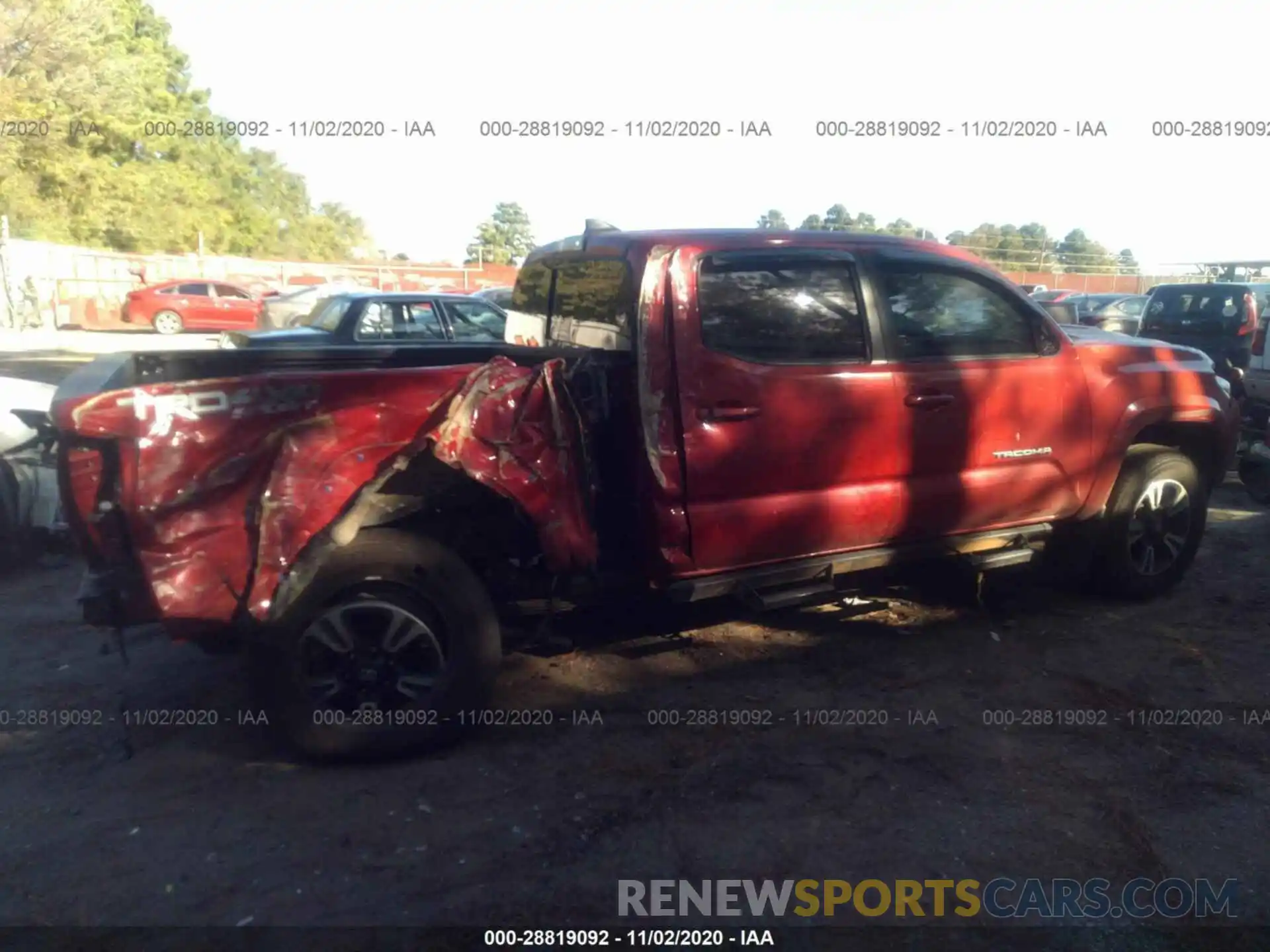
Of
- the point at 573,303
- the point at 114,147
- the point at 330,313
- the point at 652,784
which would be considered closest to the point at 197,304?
the point at 114,147

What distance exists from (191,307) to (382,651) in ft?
84.5

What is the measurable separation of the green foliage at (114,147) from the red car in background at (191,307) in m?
3.95

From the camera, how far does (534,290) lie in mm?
5574

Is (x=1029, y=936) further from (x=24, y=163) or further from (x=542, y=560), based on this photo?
(x=24, y=163)

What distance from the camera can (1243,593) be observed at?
5938 mm

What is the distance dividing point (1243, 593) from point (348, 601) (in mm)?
4979

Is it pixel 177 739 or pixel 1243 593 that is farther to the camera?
pixel 1243 593

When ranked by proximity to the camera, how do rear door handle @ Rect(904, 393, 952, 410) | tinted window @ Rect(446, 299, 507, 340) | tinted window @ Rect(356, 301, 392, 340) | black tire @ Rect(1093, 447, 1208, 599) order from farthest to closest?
tinted window @ Rect(446, 299, 507, 340)
tinted window @ Rect(356, 301, 392, 340)
black tire @ Rect(1093, 447, 1208, 599)
rear door handle @ Rect(904, 393, 952, 410)

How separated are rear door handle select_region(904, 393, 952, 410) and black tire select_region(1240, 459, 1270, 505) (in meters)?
4.21

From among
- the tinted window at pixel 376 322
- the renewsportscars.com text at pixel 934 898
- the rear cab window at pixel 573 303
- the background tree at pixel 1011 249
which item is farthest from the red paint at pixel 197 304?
the renewsportscars.com text at pixel 934 898

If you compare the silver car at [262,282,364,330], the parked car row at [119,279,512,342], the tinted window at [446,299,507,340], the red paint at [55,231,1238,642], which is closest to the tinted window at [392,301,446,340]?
the tinted window at [446,299,507,340]

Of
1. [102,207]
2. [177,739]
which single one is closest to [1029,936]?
[177,739]

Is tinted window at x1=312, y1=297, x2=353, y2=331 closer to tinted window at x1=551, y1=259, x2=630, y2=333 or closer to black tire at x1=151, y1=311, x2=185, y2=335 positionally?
tinted window at x1=551, y1=259, x2=630, y2=333

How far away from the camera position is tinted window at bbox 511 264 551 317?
212 inches
